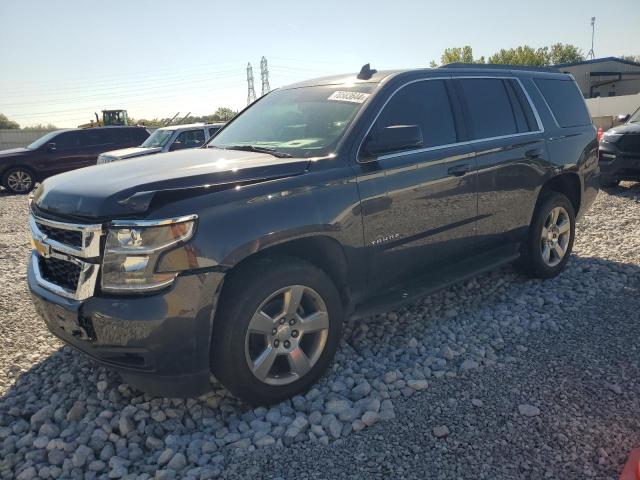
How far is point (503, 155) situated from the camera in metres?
4.33

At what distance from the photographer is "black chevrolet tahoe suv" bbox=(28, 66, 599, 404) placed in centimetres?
260

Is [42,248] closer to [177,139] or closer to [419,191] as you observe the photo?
[419,191]

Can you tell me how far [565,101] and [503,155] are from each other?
146 cm

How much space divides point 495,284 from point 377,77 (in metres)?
2.36

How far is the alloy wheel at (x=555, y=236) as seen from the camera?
16.2 feet

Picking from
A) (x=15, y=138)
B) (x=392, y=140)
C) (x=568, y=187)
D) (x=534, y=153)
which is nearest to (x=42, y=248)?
(x=392, y=140)

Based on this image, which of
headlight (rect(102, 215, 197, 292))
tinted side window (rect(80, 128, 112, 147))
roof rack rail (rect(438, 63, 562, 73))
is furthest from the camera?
tinted side window (rect(80, 128, 112, 147))

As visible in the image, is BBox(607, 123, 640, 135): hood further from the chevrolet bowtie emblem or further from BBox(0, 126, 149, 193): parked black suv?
BBox(0, 126, 149, 193): parked black suv

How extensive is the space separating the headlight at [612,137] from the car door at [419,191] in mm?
6959

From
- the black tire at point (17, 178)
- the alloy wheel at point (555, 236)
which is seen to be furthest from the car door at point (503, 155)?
the black tire at point (17, 178)

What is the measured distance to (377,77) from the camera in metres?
3.88

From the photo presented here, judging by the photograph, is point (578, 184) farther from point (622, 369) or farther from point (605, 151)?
point (605, 151)

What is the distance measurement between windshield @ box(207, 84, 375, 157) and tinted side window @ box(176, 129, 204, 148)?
819 cm

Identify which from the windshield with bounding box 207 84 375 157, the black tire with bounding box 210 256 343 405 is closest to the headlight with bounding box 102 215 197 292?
the black tire with bounding box 210 256 343 405
